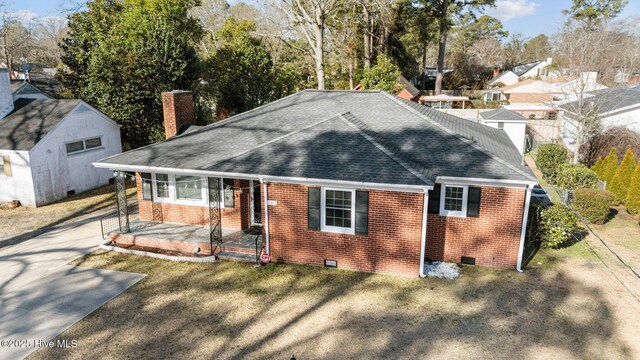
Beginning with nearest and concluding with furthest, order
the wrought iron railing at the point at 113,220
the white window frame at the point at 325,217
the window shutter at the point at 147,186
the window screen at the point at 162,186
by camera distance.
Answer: the white window frame at the point at 325,217
the window screen at the point at 162,186
the window shutter at the point at 147,186
the wrought iron railing at the point at 113,220

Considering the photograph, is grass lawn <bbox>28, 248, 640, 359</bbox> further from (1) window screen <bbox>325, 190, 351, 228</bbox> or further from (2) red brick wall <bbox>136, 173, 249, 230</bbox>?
(2) red brick wall <bbox>136, 173, 249, 230</bbox>

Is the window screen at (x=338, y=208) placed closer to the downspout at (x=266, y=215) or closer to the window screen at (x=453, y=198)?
the downspout at (x=266, y=215)

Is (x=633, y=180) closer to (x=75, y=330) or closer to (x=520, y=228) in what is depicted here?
(x=520, y=228)

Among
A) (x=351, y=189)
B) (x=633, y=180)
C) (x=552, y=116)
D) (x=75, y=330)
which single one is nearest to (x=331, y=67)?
(x=552, y=116)

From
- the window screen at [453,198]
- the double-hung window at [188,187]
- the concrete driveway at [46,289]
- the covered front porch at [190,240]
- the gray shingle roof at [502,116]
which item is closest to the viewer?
the concrete driveway at [46,289]

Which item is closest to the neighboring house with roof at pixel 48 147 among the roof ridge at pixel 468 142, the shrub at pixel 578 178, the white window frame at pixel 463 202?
the roof ridge at pixel 468 142

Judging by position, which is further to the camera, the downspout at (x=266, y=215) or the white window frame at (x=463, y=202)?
the downspout at (x=266, y=215)

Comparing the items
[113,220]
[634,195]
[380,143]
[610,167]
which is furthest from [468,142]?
[113,220]

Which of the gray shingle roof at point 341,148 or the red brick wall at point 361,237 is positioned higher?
the gray shingle roof at point 341,148
